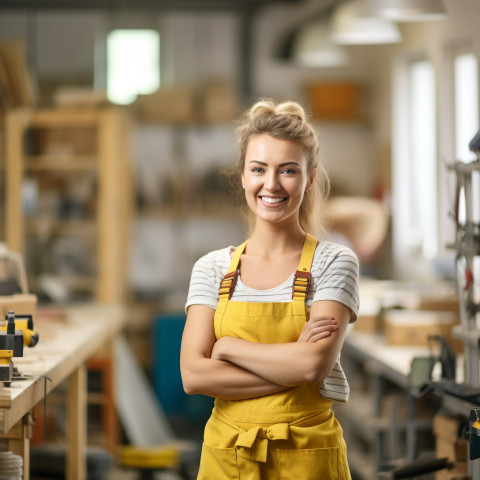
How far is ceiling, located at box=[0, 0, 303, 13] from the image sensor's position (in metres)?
7.73

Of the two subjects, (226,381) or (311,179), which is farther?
(311,179)

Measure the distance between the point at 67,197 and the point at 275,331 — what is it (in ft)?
14.2

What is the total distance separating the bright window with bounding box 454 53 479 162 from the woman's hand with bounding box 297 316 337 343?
3.73m

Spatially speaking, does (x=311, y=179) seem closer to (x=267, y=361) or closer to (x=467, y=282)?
(x=267, y=361)

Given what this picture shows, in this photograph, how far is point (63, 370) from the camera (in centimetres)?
318

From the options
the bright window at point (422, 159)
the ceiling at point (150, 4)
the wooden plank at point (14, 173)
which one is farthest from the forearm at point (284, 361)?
the ceiling at point (150, 4)

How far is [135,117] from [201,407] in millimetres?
2702

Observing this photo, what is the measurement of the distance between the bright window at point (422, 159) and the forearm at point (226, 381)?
4.50 m

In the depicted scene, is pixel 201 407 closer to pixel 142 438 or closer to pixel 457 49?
pixel 142 438

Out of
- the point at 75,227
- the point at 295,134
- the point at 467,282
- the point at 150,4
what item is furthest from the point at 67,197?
the point at 295,134

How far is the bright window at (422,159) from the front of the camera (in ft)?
21.8

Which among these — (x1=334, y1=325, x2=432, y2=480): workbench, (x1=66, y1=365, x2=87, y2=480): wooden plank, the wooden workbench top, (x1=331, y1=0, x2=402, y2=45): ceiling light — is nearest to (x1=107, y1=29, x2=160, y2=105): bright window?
the wooden workbench top

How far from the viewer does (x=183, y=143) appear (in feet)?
26.6

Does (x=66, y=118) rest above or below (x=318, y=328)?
above
